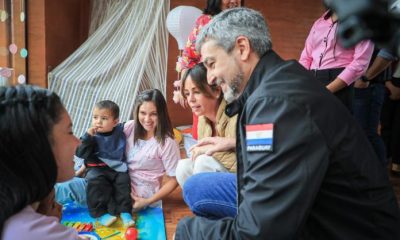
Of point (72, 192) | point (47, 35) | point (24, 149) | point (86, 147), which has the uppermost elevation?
point (47, 35)

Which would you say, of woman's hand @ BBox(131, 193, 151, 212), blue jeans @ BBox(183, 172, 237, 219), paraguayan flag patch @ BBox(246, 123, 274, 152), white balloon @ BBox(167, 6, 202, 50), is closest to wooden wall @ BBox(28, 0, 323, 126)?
white balloon @ BBox(167, 6, 202, 50)

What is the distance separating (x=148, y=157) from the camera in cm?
204

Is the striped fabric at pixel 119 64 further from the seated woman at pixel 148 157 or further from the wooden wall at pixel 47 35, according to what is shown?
the seated woman at pixel 148 157

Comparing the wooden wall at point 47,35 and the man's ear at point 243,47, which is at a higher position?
the wooden wall at point 47,35

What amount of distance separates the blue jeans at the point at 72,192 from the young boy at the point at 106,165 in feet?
0.22

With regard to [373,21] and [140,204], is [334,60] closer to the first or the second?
[140,204]

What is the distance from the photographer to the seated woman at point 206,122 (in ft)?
5.00

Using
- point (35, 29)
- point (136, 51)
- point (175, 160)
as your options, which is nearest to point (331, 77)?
point (175, 160)

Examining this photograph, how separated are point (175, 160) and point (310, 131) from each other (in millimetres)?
1335

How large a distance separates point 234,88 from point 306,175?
1.30 feet

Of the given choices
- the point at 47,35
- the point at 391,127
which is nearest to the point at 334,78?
the point at 391,127

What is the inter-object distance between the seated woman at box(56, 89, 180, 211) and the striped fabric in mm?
703

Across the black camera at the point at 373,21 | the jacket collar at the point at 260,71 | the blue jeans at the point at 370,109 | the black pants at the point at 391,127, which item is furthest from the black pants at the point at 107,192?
the black pants at the point at 391,127

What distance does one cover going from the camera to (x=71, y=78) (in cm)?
294
